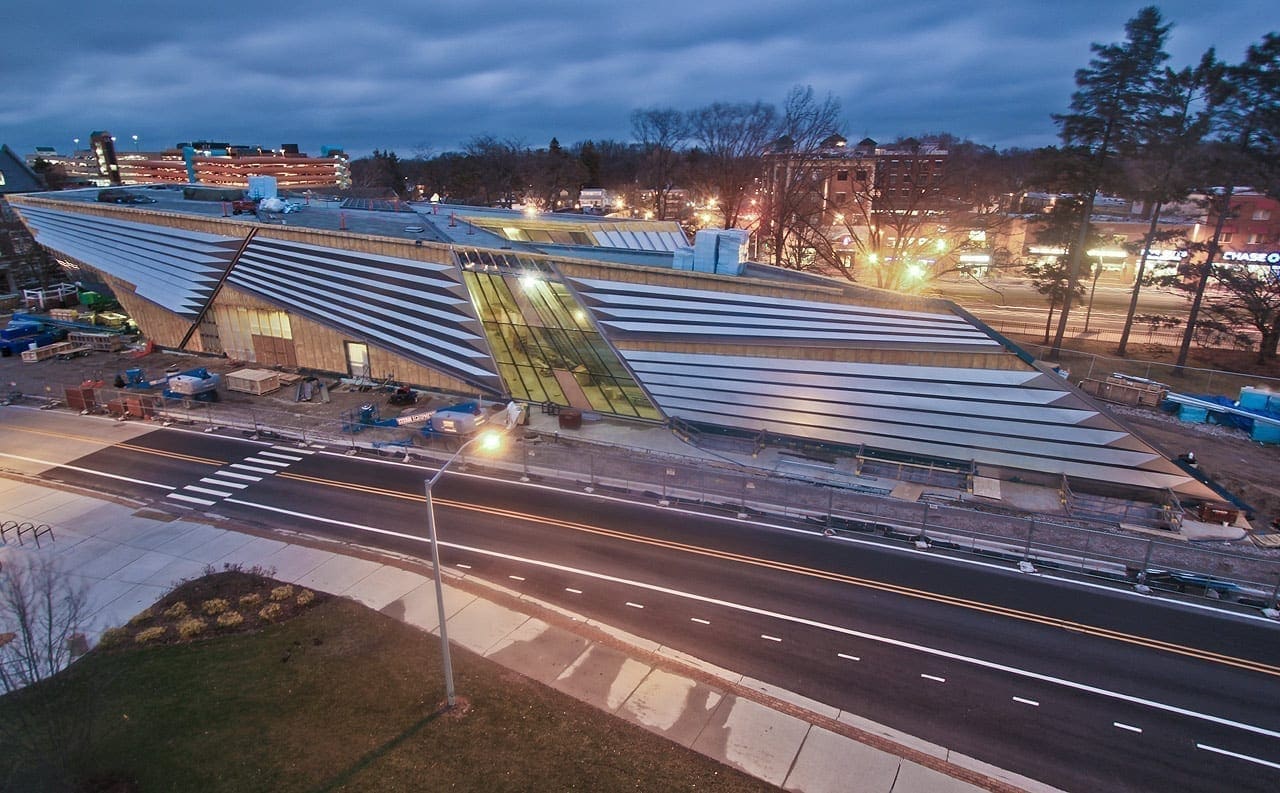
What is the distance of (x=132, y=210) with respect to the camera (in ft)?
142

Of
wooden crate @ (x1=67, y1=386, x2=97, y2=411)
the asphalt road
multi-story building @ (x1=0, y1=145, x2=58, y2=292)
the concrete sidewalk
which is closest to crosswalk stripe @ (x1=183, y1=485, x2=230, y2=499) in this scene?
the asphalt road

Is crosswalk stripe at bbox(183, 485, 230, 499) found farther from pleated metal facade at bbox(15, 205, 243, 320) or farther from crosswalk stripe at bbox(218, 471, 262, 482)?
pleated metal facade at bbox(15, 205, 243, 320)

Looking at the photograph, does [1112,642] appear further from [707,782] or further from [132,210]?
[132,210]

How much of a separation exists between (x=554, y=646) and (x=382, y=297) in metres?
25.3

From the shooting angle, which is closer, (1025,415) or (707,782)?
(707,782)

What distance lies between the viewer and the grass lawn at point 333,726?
12.7 metres

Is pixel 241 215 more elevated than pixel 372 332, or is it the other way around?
pixel 241 215

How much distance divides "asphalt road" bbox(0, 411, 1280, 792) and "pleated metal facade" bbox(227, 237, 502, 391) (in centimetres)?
923

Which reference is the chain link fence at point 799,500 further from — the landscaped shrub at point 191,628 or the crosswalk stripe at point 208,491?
the landscaped shrub at point 191,628

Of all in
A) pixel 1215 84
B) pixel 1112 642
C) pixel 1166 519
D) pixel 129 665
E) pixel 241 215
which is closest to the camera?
pixel 129 665

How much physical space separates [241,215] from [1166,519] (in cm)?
5051

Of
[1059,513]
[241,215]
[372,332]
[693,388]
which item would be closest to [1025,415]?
[1059,513]

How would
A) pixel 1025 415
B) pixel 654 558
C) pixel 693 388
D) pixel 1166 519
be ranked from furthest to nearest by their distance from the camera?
1. pixel 693 388
2. pixel 1025 415
3. pixel 1166 519
4. pixel 654 558

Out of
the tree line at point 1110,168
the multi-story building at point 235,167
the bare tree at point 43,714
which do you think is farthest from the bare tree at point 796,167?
the multi-story building at point 235,167
